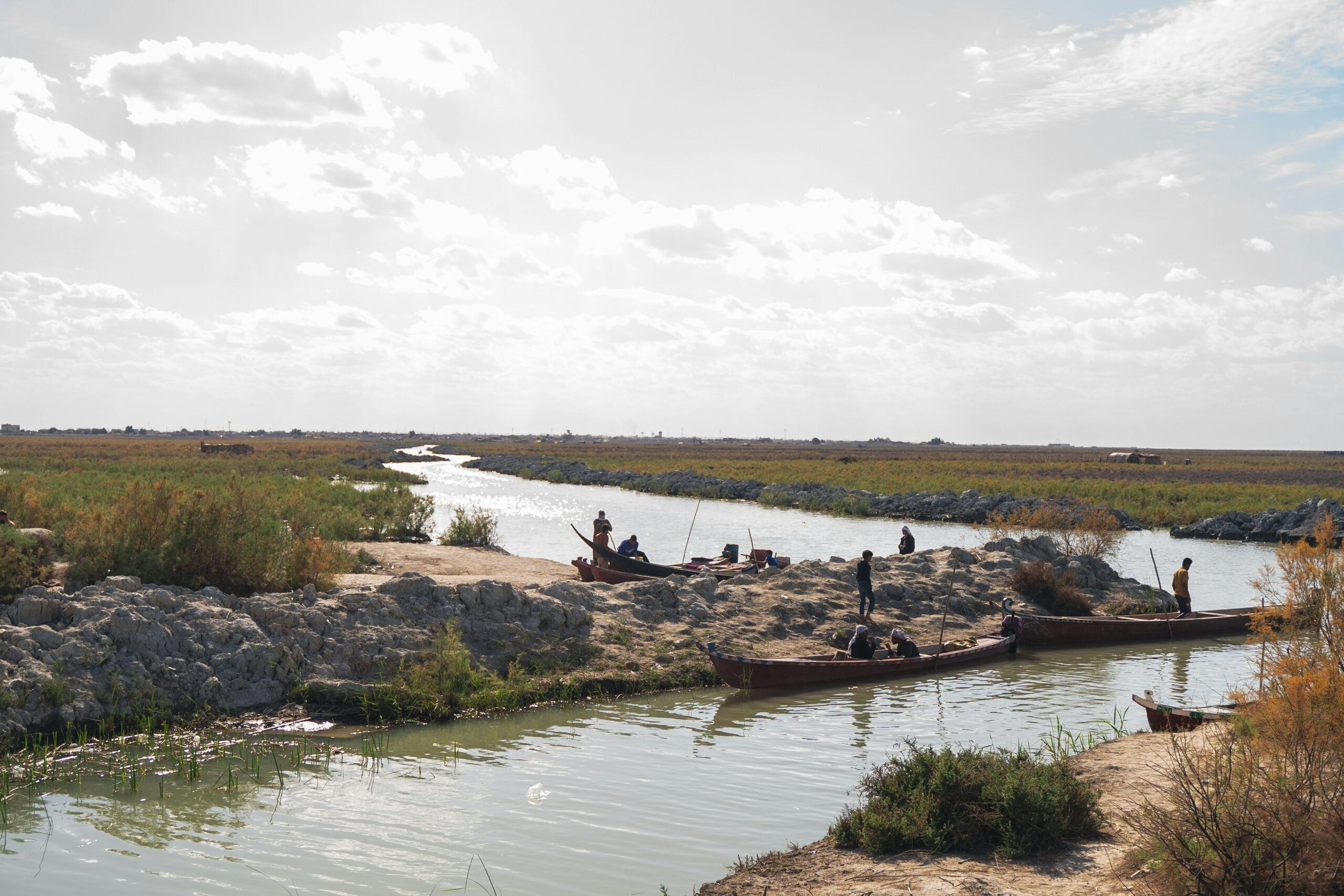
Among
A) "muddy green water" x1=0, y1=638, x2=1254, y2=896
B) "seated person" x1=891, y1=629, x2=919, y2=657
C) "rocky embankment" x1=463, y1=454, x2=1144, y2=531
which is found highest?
"rocky embankment" x1=463, y1=454, x2=1144, y2=531

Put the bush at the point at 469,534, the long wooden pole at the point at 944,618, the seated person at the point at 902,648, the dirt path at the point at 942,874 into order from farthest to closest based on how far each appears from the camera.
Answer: the bush at the point at 469,534, the long wooden pole at the point at 944,618, the seated person at the point at 902,648, the dirt path at the point at 942,874

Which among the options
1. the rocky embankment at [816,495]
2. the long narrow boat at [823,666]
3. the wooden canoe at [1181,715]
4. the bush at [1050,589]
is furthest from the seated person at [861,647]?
the rocky embankment at [816,495]

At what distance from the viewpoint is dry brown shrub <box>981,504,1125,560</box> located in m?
29.4

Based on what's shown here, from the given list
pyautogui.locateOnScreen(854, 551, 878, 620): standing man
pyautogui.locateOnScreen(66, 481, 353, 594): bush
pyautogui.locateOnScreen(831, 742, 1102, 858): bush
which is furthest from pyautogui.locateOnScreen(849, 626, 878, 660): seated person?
pyautogui.locateOnScreen(66, 481, 353, 594): bush

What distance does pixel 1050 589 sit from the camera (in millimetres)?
24172

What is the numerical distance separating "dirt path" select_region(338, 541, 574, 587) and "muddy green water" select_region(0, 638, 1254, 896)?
7454 millimetres

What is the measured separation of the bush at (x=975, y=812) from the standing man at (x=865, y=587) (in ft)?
36.8

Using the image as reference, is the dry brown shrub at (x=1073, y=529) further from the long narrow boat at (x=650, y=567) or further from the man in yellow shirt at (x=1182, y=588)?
the long narrow boat at (x=650, y=567)

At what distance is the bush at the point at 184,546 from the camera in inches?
644

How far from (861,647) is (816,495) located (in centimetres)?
4098

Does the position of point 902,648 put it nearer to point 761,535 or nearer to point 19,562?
point 19,562

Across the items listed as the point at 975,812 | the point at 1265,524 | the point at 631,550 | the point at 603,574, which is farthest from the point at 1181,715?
the point at 1265,524

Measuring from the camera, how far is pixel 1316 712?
865 cm

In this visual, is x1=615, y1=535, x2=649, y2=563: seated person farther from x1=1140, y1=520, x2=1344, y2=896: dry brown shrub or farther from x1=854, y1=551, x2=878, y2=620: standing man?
x1=1140, y1=520, x2=1344, y2=896: dry brown shrub
